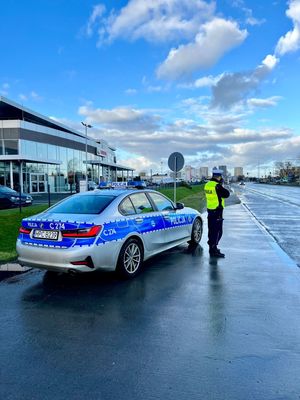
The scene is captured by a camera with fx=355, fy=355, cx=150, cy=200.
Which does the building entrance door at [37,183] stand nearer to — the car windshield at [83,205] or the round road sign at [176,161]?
the round road sign at [176,161]

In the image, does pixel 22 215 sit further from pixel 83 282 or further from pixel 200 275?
pixel 200 275

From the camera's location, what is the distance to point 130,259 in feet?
20.2

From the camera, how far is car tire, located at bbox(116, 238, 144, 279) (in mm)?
5914

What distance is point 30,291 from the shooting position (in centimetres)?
543

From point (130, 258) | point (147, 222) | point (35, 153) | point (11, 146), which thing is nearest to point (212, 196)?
point (147, 222)

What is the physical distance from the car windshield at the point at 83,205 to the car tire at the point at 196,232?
3.22 metres

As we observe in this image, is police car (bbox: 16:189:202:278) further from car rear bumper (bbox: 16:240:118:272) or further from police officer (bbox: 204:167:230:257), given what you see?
police officer (bbox: 204:167:230:257)

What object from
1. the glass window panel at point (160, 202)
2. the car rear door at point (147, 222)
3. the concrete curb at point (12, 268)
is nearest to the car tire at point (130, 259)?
the car rear door at point (147, 222)

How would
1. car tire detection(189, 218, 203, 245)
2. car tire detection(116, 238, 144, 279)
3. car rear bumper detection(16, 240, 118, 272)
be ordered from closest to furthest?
1. car rear bumper detection(16, 240, 118, 272)
2. car tire detection(116, 238, 144, 279)
3. car tire detection(189, 218, 203, 245)

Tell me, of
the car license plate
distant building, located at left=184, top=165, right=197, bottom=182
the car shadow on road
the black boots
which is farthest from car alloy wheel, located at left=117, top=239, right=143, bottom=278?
distant building, located at left=184, top=165, right=197, bottom=182

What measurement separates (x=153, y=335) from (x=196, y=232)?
542 cm

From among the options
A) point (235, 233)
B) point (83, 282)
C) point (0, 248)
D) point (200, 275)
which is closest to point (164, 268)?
point (200, 275)

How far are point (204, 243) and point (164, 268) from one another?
9.33 feet

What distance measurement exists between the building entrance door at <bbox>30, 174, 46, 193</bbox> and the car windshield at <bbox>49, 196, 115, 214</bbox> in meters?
35.9
